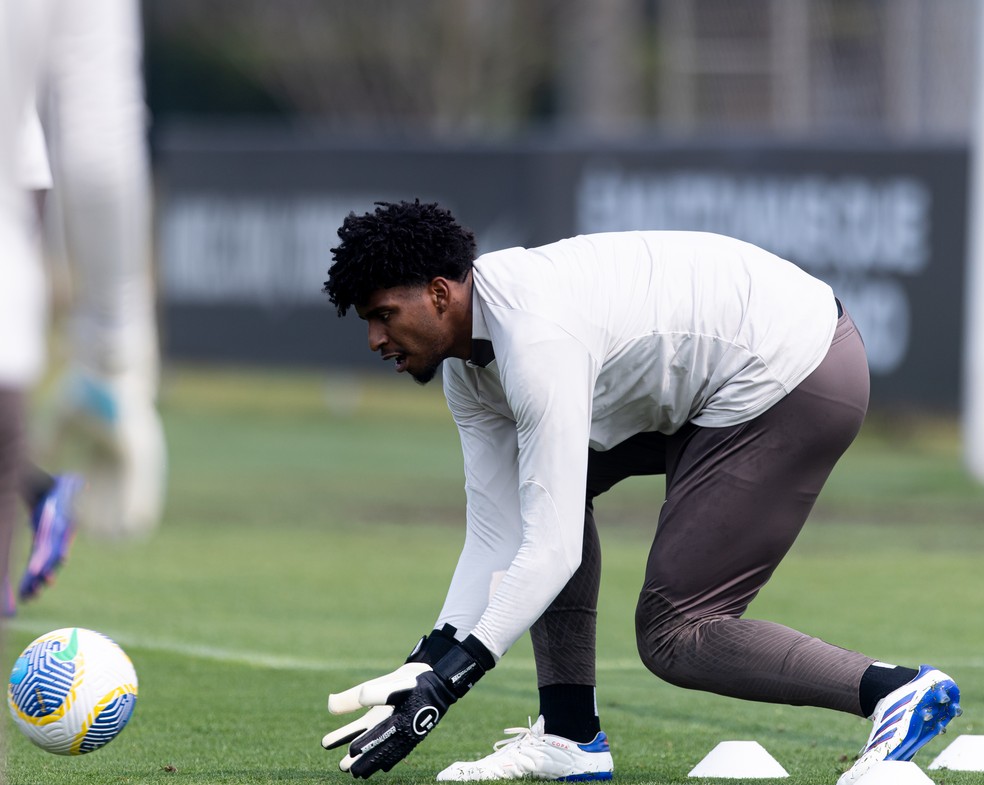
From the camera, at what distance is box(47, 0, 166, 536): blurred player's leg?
3.02m

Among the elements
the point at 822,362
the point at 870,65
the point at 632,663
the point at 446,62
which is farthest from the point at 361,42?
the point at 822,362

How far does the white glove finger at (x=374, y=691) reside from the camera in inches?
194

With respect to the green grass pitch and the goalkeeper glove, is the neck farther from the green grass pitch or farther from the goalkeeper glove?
the green grass pitch

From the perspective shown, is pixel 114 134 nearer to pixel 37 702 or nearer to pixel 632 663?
pixel 37 702

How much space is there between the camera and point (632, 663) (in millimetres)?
7871

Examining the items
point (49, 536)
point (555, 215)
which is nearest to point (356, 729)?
point (49, 536)

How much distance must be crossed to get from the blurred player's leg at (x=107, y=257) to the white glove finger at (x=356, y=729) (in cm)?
171

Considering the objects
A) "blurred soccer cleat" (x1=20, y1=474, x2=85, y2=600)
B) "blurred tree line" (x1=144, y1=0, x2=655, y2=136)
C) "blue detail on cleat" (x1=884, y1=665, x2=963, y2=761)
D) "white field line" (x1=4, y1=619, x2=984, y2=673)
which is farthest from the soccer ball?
"blurred tree line" (x1=144, y1=0, x2=655, y2=136)

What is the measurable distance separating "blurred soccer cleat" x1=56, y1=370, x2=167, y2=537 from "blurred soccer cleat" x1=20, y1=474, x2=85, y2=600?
4.76 metres

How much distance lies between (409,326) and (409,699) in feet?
3.27

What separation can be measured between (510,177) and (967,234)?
5.14 meters

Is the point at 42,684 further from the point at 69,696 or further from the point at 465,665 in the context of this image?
the point at 465,665

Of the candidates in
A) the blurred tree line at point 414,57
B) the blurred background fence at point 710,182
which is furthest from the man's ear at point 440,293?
the blurred tree line at point 414,57

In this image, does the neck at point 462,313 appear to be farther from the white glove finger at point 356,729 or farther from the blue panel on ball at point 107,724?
the blue panel on ball at point 107,724
